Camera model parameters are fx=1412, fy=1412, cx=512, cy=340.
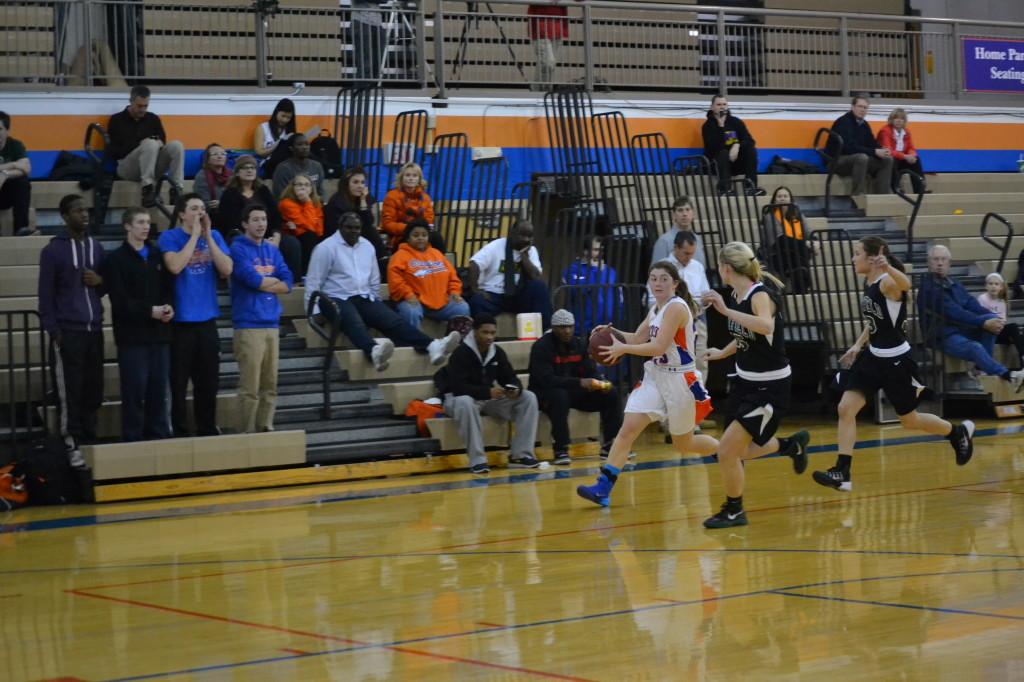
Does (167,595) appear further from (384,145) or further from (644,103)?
(644,103)

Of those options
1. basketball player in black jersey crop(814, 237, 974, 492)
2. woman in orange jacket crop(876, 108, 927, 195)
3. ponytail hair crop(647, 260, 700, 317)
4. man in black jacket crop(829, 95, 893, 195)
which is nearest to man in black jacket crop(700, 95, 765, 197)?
man in black jacket crop(829, 95, 893, 195)

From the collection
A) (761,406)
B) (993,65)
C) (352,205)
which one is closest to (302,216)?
(352,205)

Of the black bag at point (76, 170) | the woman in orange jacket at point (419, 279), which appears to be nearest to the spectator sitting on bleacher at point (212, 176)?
the black bag at point (76, 170)

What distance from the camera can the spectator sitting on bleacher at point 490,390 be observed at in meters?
12.4

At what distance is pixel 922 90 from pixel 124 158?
13.1 m

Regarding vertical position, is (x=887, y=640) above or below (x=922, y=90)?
below

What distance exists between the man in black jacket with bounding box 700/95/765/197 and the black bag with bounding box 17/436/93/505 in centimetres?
971

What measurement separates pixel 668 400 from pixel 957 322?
7.22 metres

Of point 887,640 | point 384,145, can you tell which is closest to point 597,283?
point 384,145

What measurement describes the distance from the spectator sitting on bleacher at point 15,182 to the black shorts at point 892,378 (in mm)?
7893

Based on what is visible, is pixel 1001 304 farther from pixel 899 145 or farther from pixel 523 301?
pixel 523 301

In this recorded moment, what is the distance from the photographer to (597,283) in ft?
46.2

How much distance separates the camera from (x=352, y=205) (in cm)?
1413

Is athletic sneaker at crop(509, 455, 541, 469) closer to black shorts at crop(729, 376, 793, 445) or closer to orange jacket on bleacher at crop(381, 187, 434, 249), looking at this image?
orange jacket on bleacher at crop(381, 187, 434, 249)
